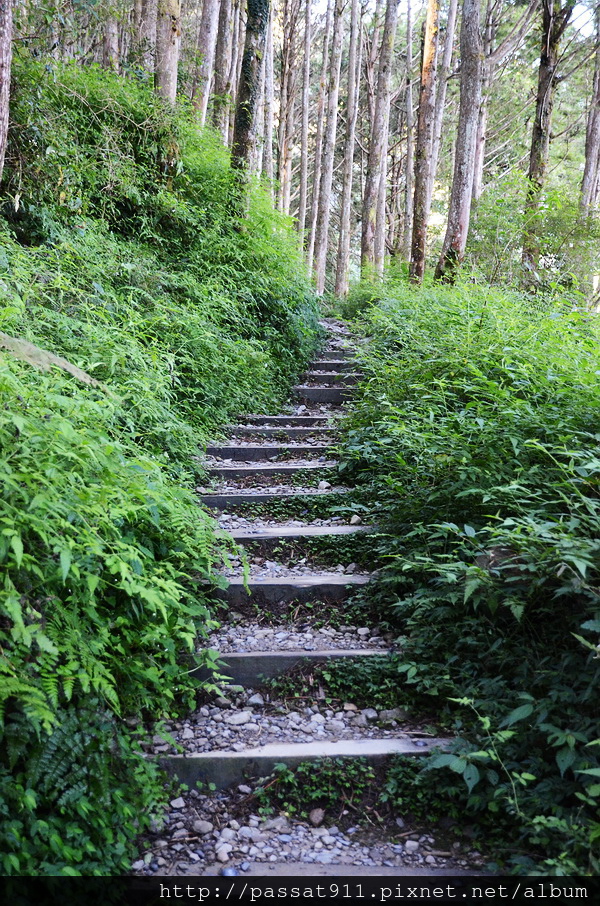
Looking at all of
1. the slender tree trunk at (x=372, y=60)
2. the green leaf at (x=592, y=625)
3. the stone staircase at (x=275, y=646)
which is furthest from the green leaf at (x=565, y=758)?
the slender tree trunk at (x=372, y=60)

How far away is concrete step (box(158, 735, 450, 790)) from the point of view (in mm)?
2738

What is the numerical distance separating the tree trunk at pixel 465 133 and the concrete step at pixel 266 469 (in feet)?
15.3

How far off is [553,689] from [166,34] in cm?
990

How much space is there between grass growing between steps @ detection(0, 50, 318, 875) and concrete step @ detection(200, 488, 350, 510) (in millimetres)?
245

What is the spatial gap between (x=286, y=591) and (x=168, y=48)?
8.72 m

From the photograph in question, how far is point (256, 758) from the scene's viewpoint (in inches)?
109

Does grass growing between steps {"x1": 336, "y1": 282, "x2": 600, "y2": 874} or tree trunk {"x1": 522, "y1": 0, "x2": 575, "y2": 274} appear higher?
tree trunk {"x1": 522, "y1": 0, "x2": 575, "y2": 274}

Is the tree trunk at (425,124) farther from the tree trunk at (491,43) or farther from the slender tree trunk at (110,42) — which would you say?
the slender tree trunk at (110,42)

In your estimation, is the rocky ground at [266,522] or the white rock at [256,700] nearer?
the white rock at [256,700]

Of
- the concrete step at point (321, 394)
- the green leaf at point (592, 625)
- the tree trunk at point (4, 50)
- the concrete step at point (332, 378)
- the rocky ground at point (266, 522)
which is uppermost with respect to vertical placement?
the tree trunk at point (4, 50)

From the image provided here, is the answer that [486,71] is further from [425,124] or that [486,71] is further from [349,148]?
[425,124]

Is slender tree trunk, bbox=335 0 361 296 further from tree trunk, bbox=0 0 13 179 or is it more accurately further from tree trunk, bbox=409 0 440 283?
tree trunk, bbox=0 0 13 179

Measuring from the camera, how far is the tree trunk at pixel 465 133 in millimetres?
8945

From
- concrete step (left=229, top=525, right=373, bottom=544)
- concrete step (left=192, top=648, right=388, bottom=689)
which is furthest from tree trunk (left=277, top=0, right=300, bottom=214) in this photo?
concrete step (left=192, top=648, right=388, bottom=689)
